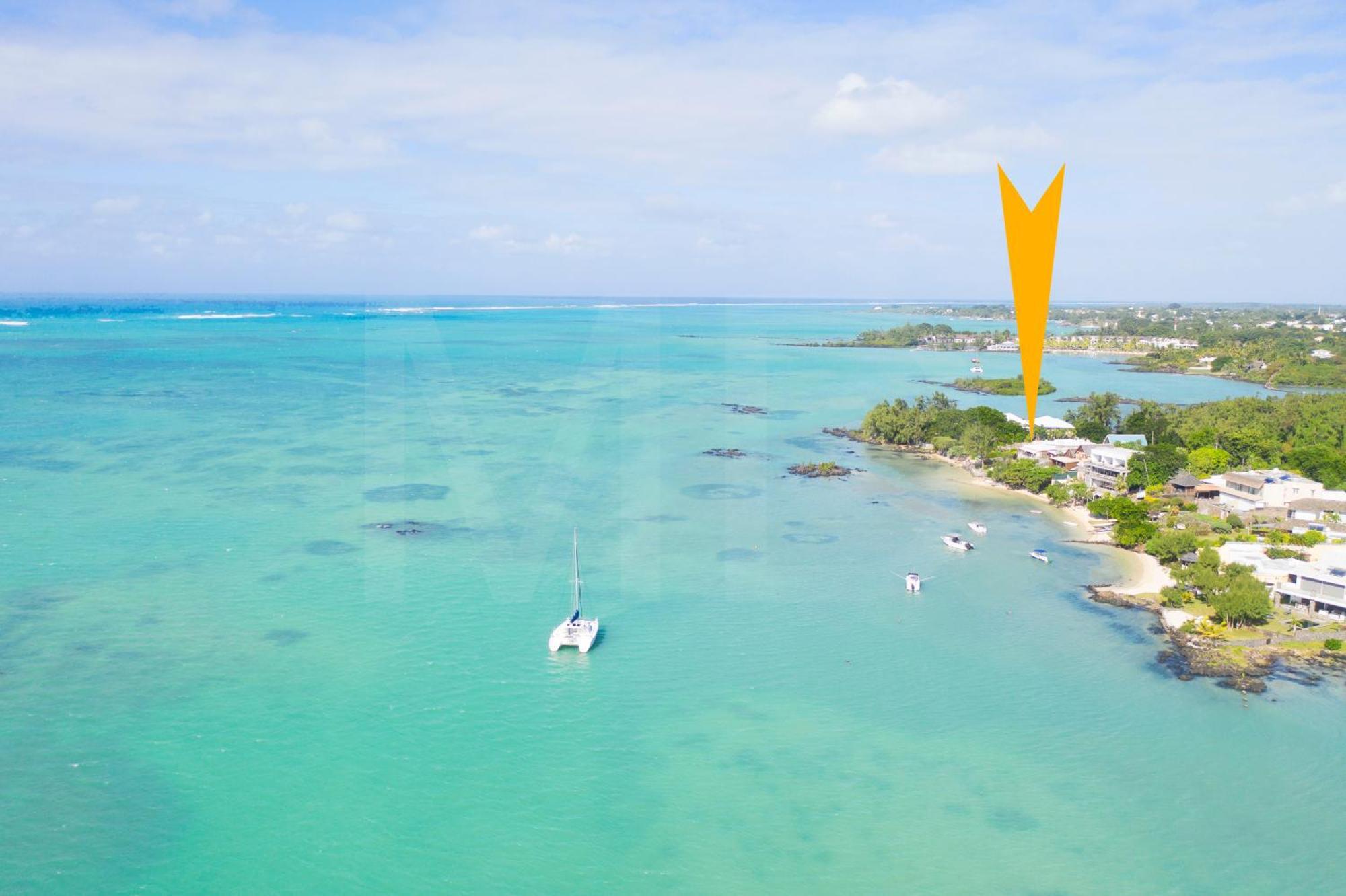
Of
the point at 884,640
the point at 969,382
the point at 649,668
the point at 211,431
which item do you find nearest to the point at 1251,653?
the point at 884,640

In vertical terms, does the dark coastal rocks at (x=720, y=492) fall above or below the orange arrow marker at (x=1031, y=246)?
below

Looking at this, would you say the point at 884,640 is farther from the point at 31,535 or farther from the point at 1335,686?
the point at 31,535

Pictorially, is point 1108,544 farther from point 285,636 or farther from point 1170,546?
point 285,636

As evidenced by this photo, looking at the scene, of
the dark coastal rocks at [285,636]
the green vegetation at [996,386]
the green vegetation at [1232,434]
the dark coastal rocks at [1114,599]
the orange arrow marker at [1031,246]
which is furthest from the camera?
the green vegetation at [996,386]

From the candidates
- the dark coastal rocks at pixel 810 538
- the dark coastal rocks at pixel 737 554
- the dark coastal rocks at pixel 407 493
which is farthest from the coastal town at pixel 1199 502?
the dark coastal rocks at pixel 407 493

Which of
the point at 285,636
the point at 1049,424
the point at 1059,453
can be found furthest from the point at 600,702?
the point at 1049,424

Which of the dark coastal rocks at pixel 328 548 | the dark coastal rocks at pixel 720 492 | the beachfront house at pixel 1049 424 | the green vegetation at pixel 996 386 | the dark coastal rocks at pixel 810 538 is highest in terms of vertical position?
the green vegetation at pixel 996 386

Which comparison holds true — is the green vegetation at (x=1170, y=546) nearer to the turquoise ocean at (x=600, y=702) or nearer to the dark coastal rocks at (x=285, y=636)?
the turquoise ocean at (x=600, y=702)

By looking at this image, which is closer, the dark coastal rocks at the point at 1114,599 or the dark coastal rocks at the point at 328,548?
the dark coastal rocks at the point at 1114,599
